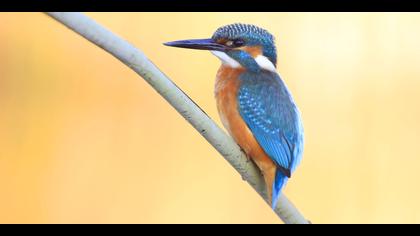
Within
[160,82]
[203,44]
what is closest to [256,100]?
[203,44]

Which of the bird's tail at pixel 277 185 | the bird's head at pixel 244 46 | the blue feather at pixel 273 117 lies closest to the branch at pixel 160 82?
the bird's tail at pixel 277 185

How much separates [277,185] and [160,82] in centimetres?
36

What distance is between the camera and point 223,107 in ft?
3.59

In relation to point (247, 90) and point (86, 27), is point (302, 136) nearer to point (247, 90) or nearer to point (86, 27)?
point (247, 90)

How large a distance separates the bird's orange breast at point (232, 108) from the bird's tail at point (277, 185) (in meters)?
0.11

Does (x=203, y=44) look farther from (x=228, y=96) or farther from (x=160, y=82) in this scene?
(x=160, y=82)

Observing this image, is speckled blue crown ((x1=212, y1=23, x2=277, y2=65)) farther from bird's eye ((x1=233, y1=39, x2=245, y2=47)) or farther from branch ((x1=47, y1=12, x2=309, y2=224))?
branch ((x1=47, y1=12, x2=309, y2=224))

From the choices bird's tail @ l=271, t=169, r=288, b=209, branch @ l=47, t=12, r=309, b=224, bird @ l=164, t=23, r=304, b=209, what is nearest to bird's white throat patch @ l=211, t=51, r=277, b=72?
bird @ l=164, t=23, r=304, b=209

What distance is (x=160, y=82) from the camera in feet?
1.75

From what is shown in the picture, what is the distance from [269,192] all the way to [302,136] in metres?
0.24

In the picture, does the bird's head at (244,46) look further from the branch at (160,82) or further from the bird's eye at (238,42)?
the branch at (160,82)

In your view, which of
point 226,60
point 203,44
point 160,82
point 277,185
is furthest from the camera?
point 226,60

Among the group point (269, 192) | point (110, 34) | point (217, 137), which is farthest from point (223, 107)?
point (110, 34)

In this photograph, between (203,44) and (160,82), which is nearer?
(160,82)
